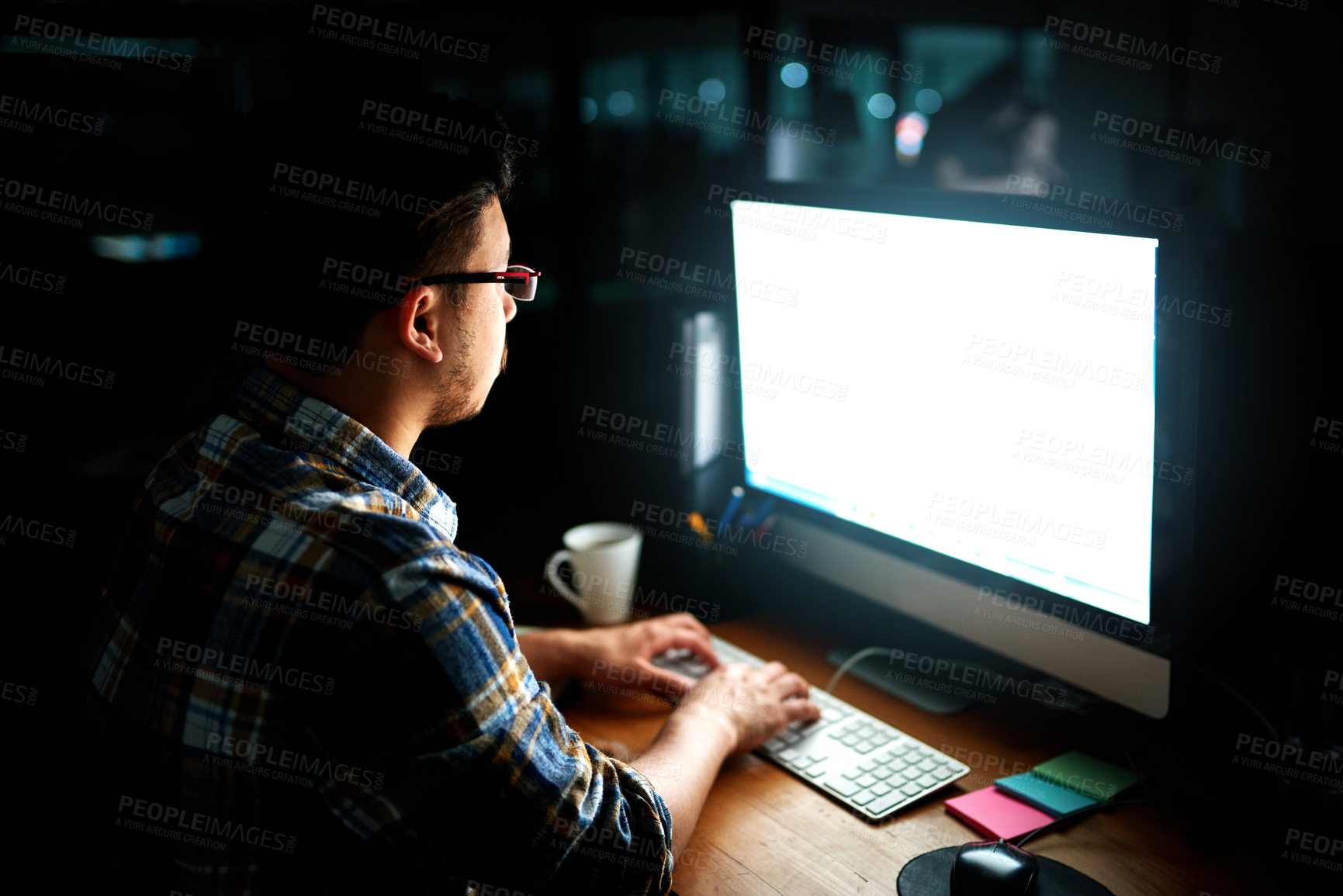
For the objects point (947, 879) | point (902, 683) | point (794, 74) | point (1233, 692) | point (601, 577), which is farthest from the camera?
point (794, 74)

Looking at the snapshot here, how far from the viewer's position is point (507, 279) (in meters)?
0.99

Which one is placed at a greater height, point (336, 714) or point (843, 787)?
point (336, 714)

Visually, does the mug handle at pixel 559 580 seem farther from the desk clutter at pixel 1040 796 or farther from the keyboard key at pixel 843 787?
the desk clutter at pixel 1040 796

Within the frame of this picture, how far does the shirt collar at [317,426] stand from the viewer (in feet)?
2.89

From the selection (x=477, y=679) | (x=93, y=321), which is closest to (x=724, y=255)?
(x=477, y=679)

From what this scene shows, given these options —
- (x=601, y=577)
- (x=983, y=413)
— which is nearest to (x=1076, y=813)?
(x=983, y=413)

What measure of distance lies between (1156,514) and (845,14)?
1.15m

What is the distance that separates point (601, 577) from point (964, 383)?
57cm

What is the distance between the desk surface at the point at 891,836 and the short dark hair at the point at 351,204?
560 millimetres

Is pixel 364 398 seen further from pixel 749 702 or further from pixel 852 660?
pixel 852 660

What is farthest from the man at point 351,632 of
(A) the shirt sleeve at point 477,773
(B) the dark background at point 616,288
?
(B) the dark background at point 616,288

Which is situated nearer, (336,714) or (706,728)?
(336,714)

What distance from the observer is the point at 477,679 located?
29.0 inches

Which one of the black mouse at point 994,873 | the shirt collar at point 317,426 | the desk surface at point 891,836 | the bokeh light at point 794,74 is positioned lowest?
the desk surface at point 891,836
